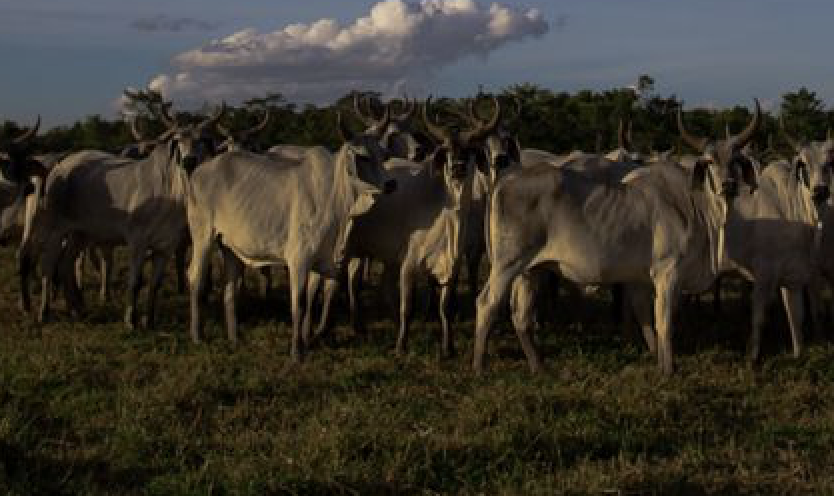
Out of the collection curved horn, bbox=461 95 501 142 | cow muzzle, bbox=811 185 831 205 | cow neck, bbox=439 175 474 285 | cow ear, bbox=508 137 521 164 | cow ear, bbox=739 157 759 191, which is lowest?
cow neck, bbox=439 175 474 285

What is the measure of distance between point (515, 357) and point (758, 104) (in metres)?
3.02

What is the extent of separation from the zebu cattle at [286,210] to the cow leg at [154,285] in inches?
29.8

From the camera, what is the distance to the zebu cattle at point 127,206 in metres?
11.6

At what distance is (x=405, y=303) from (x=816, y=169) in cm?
395

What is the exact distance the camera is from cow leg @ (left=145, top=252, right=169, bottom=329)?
36.9 feet

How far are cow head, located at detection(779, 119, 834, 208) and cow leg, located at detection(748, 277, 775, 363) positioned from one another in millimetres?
866

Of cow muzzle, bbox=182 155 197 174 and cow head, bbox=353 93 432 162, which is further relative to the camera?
cow head, bbox=353 93 432 162

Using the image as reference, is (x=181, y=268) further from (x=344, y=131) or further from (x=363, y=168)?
(x=363, y=168)

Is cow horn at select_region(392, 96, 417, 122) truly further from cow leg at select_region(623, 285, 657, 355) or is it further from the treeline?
the treeline

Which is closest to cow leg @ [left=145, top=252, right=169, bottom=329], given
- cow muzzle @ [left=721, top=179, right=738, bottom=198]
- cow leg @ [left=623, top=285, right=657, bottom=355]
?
cow leg @ [left=623, top=285, right=657, bottom=355]

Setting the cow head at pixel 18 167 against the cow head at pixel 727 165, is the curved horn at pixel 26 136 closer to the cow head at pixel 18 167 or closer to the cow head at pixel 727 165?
the cow head at pixel 18 167

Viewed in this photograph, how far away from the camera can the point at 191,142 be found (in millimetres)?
11625

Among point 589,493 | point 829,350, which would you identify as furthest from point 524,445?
point 829,350

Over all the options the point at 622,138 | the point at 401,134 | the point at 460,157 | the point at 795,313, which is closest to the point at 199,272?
the point at 460,157
